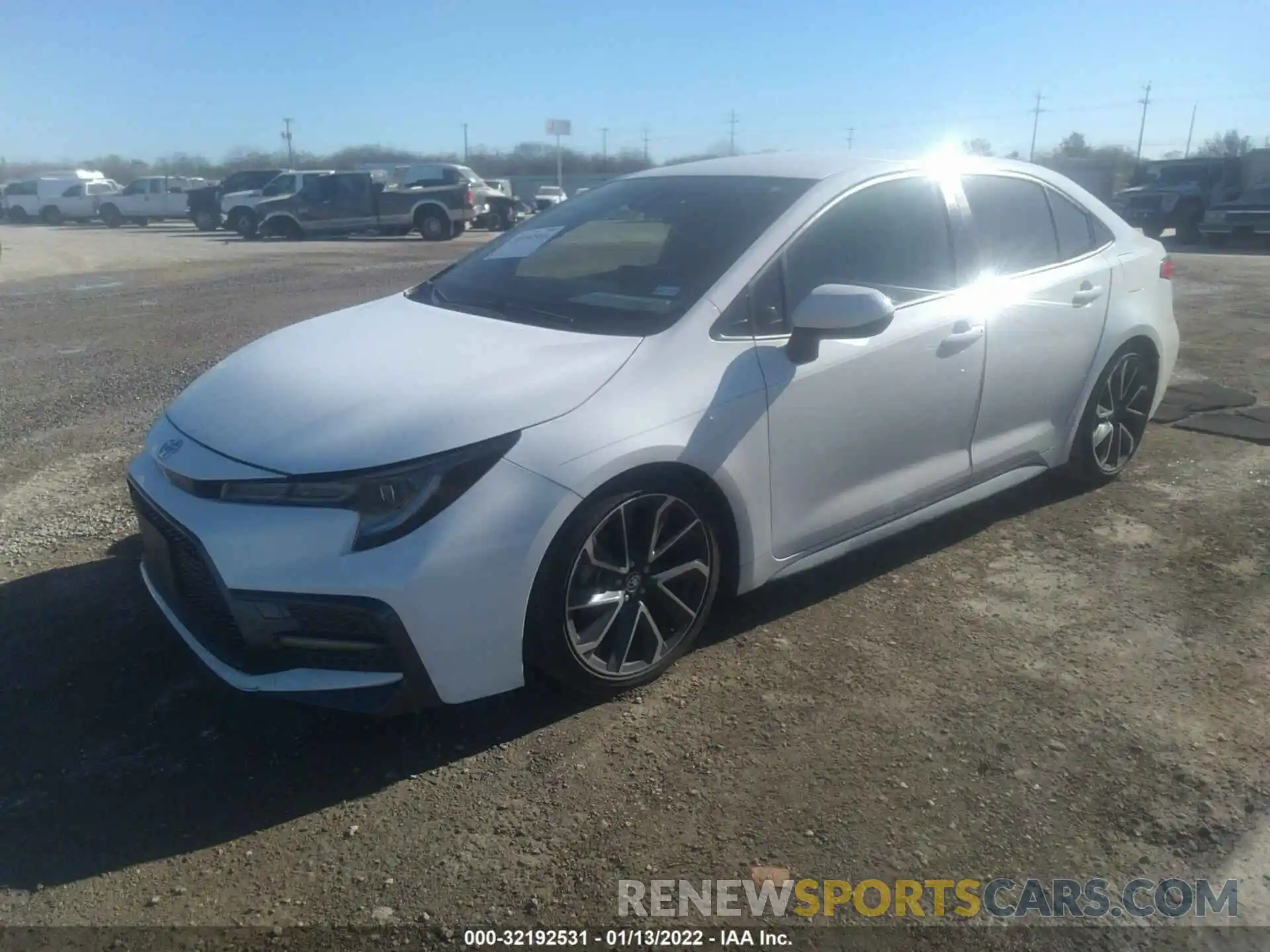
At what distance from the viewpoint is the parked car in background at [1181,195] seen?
884 inches

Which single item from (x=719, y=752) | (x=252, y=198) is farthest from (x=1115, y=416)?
(x=252, y=198)

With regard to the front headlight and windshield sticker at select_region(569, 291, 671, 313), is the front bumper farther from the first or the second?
windshield sticker at select_region(569, 291, 671, 313)

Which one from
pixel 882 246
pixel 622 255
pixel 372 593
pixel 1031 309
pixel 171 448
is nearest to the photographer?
pixel 372 593

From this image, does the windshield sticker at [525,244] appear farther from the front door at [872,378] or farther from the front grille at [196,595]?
the front grille at [196,595]

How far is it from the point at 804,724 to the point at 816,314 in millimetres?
1292

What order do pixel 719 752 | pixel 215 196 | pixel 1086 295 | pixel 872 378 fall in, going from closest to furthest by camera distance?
pixel 719 752 < pixel 872 378 < pixel 1086 295 < pixel 215 196

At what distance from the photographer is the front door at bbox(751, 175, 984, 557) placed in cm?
340

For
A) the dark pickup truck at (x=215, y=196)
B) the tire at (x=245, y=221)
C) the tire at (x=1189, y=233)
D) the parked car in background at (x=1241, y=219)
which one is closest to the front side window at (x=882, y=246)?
the parked car in background at (x=1241, y=219)

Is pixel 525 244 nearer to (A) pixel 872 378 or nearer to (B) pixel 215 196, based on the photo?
(A) pixel 872 378

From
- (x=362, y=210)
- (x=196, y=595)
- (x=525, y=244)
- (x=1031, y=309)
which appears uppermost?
(x=525, y=244)

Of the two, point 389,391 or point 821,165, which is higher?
point 821,165

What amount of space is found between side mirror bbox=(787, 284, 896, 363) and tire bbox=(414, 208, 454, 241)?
23.4 metres

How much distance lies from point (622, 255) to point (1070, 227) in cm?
215

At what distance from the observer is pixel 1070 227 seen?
462cm
